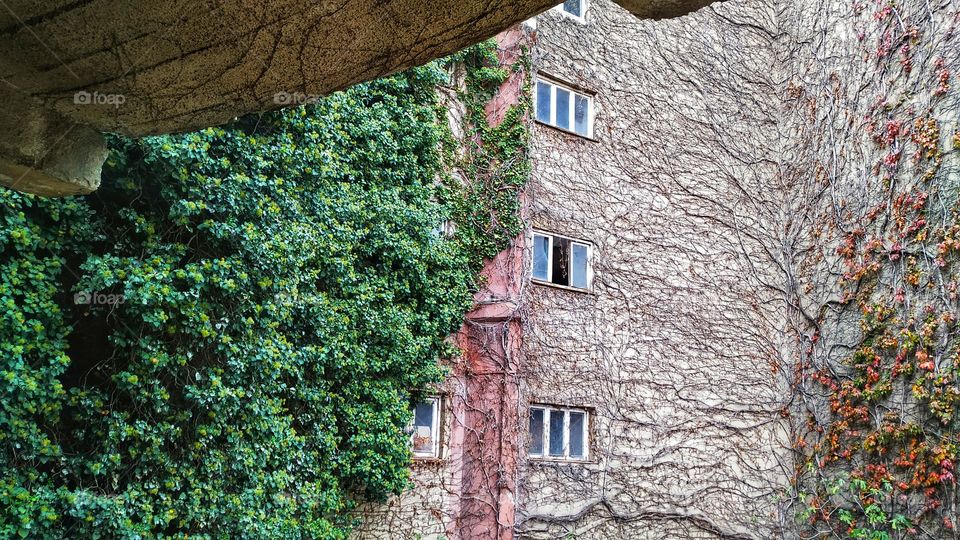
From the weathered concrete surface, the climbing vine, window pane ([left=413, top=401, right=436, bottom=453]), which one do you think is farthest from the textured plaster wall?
the weathered concrete surface

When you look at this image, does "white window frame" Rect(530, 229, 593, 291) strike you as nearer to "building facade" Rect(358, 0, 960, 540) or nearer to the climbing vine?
"building facade" Rect(358, 0, 960, 540)

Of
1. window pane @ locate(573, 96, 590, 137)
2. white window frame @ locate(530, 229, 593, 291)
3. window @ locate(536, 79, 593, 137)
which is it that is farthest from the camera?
window pane @ locate(573, 96, 590, 137)

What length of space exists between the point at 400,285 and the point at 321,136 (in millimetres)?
1905

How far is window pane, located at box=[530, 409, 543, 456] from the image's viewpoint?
391 inches

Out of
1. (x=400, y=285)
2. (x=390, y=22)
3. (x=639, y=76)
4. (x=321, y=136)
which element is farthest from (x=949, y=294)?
(x=390, y=22)

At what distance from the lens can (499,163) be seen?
1016cm

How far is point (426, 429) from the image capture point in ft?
30.4

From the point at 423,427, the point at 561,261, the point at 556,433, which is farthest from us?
the point at 561,261

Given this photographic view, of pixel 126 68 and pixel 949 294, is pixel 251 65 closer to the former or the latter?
pixel 126 68

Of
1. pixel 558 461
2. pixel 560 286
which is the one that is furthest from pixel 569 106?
pixel 558 461

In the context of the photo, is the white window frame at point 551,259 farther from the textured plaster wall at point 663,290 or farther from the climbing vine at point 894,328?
the climbing vine at point 894,328

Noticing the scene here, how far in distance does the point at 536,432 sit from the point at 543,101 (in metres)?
4.71

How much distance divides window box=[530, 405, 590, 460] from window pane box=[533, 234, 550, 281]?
1.81 metres

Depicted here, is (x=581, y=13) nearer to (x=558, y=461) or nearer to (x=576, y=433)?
(x=576, y=433)
